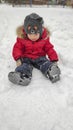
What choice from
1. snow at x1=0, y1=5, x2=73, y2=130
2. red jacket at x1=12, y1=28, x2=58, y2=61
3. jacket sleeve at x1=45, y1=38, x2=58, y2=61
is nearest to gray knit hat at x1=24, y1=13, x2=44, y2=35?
red jacket at x1=12, y1=28, x2=58, y2=61

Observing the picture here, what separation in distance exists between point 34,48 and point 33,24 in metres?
0.42

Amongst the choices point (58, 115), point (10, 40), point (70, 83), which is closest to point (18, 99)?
point (58, 115)

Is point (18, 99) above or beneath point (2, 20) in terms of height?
above

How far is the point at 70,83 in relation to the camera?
3477mm

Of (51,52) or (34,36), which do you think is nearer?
(34,36)

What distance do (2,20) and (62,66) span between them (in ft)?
14.3

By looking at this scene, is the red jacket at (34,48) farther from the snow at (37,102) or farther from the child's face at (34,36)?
the snow at (37,102)

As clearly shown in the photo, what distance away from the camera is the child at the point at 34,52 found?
11.7ft

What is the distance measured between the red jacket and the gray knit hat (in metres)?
0.20

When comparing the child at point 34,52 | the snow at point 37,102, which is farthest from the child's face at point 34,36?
the snow at point 37,102

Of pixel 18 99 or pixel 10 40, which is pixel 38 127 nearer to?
pixel 18 99

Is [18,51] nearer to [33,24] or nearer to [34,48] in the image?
[34,48]

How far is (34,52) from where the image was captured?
13.1 ft

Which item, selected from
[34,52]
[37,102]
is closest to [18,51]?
[34,52]
